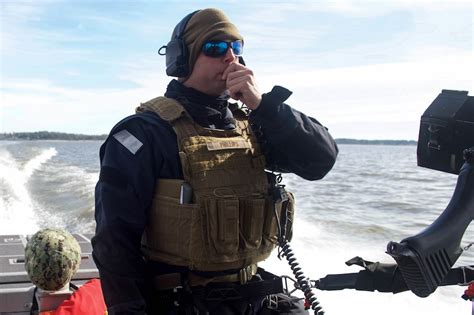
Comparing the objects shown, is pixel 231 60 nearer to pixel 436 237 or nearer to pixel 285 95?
pixel 285 95

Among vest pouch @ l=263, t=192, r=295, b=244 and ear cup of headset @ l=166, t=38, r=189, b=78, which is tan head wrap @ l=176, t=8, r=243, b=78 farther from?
vest pouch @ l=263, t=192, r=295, b=244

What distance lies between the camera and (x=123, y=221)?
2141 millimetres

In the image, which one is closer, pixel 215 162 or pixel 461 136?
pixel 461 136

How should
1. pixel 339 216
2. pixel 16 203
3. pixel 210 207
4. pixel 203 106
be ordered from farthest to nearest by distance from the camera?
pixel 16 203 → pixel 339 216 → pixel 203 106 → pixel 210 207

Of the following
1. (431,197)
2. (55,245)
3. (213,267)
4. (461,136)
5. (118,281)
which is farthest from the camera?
(431,197)

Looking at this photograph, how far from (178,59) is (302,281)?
3.26 ft

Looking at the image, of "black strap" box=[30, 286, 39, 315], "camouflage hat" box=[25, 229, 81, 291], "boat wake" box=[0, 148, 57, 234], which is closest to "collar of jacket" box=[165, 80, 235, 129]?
"camouflage hat" box=[25, 229, 81, 291]

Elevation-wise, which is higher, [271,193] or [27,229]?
[271,193]

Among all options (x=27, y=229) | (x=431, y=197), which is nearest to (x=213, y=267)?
(x=27, y=229)

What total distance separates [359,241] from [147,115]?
31.0 ft

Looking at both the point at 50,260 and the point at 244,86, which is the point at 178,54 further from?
the point at 50,260

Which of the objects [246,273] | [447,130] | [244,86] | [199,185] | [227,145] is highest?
[244,86]

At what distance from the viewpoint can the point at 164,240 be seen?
2.27m

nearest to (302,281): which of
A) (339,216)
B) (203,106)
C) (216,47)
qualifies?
(203,106)
